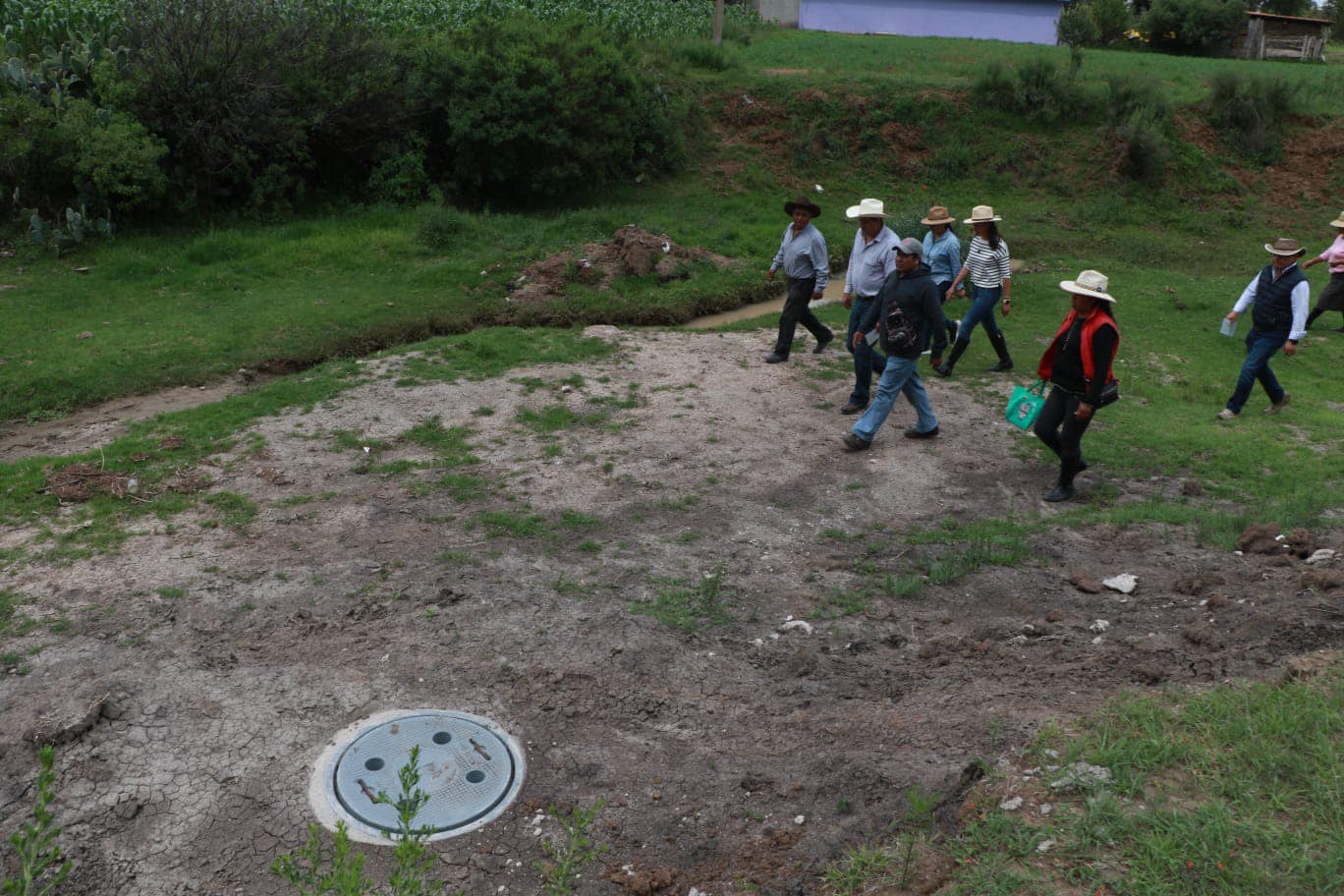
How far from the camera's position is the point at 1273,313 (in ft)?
31.6

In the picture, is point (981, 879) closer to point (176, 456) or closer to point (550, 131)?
point (176, 456)

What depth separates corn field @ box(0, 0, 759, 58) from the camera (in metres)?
16.6

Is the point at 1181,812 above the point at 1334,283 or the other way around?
the other way around

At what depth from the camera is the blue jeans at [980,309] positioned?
10773mm

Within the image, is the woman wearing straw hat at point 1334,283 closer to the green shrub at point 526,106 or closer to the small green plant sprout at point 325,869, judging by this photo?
the green shrub at point 526,106

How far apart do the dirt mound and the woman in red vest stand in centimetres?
701

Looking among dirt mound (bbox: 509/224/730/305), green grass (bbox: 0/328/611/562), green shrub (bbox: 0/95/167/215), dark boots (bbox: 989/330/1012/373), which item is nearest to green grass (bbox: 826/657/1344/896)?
green grass (bbox: 0/328/611/562)

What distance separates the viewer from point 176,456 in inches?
329

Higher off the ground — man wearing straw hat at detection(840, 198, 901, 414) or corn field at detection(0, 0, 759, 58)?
corn field at detection(0, 0, 759, 58)

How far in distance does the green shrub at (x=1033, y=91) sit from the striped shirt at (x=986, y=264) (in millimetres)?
13799

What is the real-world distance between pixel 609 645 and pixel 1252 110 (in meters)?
22.7

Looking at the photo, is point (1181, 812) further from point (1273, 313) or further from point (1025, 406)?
point (1273, 313)

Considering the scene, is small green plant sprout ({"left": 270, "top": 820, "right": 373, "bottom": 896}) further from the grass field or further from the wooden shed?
the wooden shed

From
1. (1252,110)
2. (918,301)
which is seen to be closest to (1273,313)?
(918,301)
